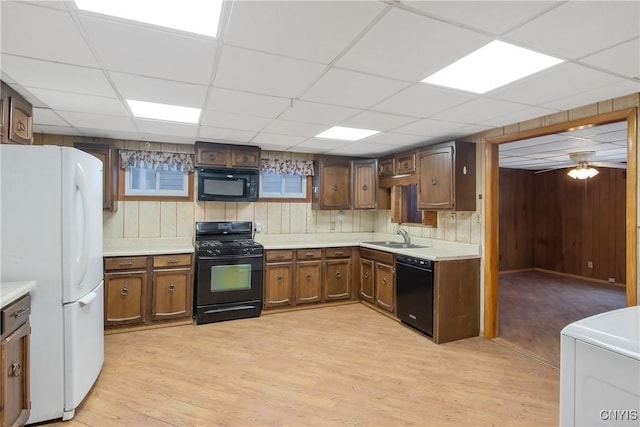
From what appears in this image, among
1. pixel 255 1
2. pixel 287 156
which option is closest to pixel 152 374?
pixel 255 1

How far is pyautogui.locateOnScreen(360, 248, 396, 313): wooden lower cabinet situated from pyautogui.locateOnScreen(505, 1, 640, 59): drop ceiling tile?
2.76 meters

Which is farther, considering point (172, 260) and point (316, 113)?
point (172, 260)

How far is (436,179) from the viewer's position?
3668mm

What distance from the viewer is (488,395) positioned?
94.0 inches

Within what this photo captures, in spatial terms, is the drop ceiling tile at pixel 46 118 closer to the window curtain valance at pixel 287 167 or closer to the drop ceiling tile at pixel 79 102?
the drop ceiling tile at pixel 79 102

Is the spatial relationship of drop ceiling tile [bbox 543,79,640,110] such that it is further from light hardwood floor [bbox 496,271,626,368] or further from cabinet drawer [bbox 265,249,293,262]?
cabinet drawer [bbox 265,249,293,262]

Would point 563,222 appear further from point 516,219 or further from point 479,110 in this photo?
point 479,110

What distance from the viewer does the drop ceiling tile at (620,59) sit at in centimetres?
165

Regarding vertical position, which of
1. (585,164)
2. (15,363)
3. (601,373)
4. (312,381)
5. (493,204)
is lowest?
(312,381)

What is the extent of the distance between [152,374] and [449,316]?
9.13 ft

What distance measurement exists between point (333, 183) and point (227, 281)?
2020 millimetres

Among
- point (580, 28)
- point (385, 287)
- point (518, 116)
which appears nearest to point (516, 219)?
point (385, 287)

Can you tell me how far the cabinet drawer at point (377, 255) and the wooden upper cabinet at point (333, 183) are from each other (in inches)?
28.8

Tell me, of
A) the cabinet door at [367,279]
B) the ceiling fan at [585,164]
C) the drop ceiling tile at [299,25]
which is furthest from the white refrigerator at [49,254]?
the ceiling fan at [585,164]
